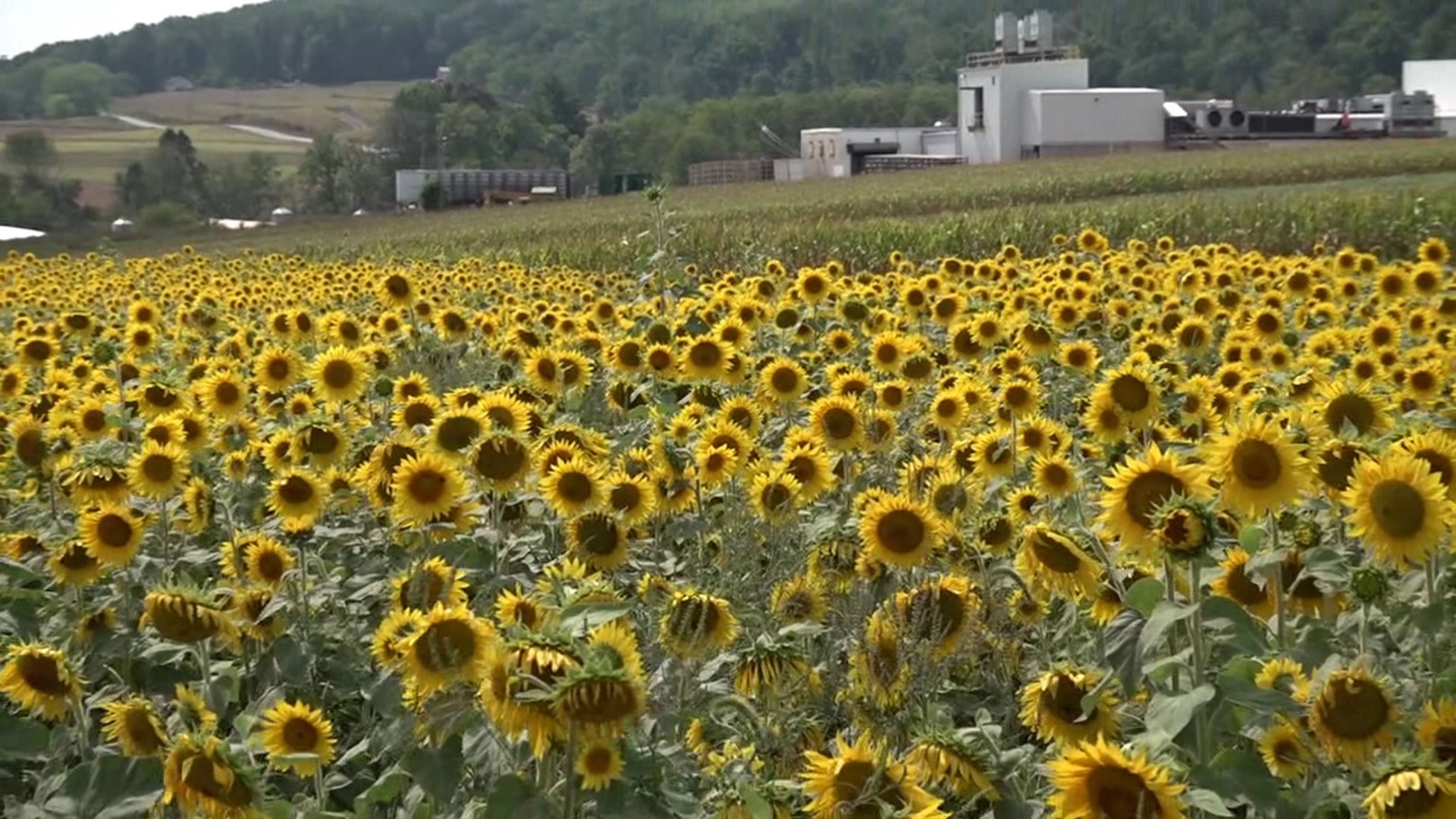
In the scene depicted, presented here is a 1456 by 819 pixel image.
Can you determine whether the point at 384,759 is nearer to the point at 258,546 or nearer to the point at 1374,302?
the point at 258,546

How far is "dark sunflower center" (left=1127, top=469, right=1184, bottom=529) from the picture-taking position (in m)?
2.82

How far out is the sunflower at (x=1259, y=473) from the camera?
2.88 meters

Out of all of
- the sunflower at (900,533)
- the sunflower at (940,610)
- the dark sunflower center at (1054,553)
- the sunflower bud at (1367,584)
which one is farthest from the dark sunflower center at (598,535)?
the sunflower bud at (1367,584)

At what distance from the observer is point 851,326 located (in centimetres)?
798

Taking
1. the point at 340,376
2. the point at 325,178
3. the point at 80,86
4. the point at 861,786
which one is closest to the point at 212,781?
the point at 861,786

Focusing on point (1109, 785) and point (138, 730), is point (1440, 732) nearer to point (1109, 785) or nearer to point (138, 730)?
point (1109, 785)

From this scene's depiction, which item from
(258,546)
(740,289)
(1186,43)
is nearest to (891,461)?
(258,546)

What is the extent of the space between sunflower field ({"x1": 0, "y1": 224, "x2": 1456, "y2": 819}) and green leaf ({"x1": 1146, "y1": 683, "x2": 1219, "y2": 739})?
0.06 ft

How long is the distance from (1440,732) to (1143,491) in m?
0.63

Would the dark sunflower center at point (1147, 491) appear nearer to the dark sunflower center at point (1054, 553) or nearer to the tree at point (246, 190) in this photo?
the dark sunflower center at point (1054, 553)

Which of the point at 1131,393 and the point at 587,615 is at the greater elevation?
the point at 587,615

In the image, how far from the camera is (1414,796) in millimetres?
2143

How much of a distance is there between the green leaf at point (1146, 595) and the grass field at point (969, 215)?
32.0 feet

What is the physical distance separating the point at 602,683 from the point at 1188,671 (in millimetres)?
1191
